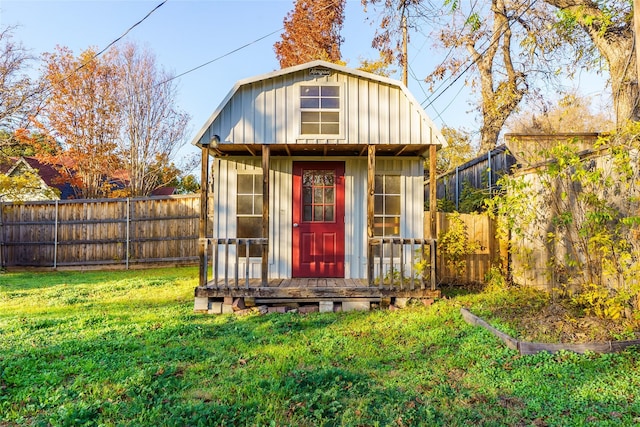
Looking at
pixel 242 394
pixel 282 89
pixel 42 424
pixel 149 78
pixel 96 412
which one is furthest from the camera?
pixel 149 78

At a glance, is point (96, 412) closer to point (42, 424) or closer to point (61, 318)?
point (42, 424)

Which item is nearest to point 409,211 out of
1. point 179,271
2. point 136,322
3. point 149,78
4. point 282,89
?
point 282,89

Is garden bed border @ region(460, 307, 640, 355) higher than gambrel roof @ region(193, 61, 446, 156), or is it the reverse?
gambrel roof @ region(193, 61, 446, 156)

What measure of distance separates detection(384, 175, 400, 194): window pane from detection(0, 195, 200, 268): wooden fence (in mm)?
6466

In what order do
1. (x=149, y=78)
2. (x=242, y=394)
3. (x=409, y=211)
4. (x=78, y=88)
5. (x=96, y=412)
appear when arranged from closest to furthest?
(x=96, y=412), (x=242, y=394), (x=409, y=211), (x=78, y=88), (x=149, y=78)

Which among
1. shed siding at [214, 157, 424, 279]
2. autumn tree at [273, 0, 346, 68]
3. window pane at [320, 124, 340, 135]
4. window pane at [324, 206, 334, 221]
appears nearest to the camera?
window pane at [320, 124, 340, 135]

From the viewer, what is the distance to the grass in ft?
8.69

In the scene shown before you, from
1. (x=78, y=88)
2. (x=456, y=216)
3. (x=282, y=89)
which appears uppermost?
(x=78, y=88)

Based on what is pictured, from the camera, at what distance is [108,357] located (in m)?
3.78

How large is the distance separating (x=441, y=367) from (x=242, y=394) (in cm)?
189

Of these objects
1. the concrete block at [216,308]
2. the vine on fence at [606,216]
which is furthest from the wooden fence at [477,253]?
the concrete block at [216,308]

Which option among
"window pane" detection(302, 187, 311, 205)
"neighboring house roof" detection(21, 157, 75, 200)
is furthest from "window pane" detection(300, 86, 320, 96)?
"neighboring house roof" detection(21, 157, 75, 200)

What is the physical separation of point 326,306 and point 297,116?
10.3ft

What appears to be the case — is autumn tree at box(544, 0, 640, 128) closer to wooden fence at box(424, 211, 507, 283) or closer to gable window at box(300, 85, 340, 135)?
wooden fence at box(424, 211, 507, 283)
